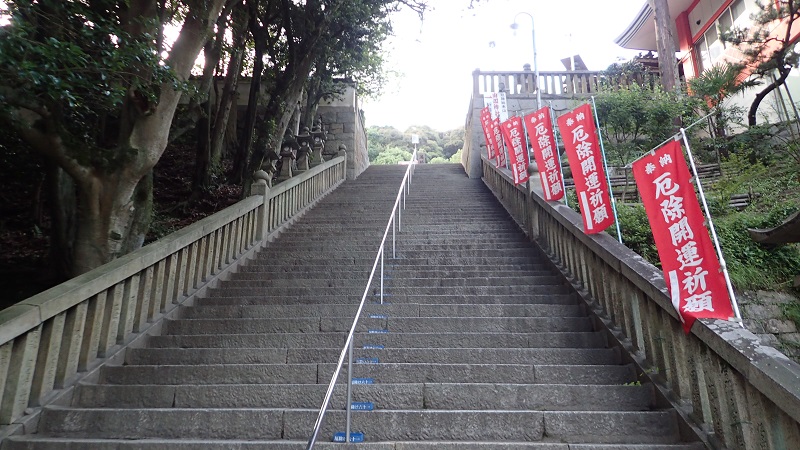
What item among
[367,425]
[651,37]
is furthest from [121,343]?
[651,37]

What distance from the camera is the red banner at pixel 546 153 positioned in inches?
242

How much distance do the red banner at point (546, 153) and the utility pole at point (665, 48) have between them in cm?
749

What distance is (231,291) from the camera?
5.62 metres

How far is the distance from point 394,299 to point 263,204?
11.2 feet

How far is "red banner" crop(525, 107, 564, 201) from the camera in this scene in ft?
20.2

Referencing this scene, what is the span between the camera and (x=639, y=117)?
10664mm

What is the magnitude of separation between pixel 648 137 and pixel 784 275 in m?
5.76

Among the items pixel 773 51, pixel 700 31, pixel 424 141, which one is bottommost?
pixel 773 51

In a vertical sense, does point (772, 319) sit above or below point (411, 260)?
below

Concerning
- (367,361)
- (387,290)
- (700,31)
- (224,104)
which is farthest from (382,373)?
(700,31)

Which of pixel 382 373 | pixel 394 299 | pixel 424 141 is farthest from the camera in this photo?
pixel 424 141

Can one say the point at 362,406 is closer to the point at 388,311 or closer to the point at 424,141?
the point at 388,311

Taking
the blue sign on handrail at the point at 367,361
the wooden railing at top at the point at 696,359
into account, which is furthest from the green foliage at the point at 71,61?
the wooden railing at top at the point at 696,359

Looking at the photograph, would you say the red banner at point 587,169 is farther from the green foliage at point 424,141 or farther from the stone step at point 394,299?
the green foliage at point 424,141
